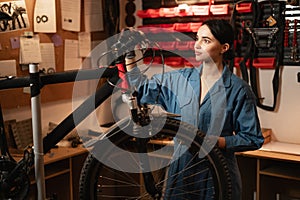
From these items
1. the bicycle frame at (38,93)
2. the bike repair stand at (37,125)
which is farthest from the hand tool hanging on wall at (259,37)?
the bike repair stand at (37,125)

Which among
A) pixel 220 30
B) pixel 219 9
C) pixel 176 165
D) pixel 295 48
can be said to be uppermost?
pixel 219 9

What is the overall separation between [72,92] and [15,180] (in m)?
2.09

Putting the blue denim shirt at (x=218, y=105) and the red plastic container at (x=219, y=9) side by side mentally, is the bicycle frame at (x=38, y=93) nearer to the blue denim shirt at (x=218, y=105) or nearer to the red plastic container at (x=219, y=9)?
the blue denim shirt at (x=218, y=105)

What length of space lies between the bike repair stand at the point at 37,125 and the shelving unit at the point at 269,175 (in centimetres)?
179

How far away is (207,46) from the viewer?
6.88ft

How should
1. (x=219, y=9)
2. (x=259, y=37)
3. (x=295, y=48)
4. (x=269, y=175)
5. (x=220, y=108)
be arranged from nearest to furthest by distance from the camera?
(x=220, y=108), (x=269, y=175), (x=295, y=48), (x=259, y=37), (x=219, y=9)

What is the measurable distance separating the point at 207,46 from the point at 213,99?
0.24 m

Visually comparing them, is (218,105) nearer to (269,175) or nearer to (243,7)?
(269,175)

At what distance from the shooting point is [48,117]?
367 centimetres

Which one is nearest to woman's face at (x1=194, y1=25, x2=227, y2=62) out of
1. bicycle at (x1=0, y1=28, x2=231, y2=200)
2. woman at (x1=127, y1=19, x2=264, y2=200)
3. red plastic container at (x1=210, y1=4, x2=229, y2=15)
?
woman at (x1=127, y1=19, x2=264, y2=200)

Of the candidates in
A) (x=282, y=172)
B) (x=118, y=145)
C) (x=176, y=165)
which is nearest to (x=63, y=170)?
(x=176, y=165)

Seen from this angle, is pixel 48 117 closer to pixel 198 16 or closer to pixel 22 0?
pixel 22 0

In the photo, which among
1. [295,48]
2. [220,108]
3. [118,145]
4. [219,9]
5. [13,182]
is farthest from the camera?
[219,9]

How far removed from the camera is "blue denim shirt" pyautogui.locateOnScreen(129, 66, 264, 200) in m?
2.00
